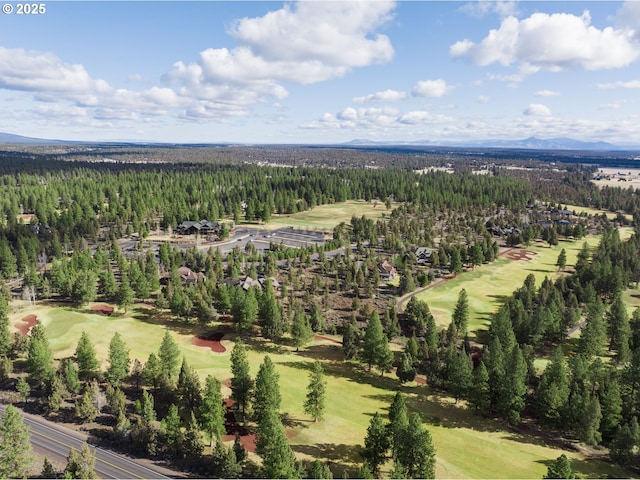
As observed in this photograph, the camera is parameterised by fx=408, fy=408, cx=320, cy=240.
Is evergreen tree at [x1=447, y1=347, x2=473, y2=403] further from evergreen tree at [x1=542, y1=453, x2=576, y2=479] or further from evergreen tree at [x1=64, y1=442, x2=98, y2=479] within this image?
evergreen tree at [x1=64, y1=442, x2=98, y2=479]

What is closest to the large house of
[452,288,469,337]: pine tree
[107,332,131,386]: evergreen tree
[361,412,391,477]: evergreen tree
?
[107,332,131,386]: evergreen tree

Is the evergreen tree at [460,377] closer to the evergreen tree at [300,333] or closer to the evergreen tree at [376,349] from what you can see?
the evergreen tree at [376,349]

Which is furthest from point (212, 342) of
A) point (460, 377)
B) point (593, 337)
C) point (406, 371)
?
point (593, 337)

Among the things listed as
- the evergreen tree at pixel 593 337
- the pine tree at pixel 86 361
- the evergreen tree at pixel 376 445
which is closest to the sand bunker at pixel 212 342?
the pine tree at pixel 86 361

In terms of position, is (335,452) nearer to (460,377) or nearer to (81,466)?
(460,377)

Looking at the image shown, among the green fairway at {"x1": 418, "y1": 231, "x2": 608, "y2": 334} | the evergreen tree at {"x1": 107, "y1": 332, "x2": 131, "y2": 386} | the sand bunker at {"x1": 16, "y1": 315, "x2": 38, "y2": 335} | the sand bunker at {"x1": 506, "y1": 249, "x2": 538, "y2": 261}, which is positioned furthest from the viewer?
the sand bunker at {"x1": 506, "y1": 249, "x2": 538, "y2": 261}

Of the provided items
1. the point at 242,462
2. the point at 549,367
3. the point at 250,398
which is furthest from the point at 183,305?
the point at 549,367

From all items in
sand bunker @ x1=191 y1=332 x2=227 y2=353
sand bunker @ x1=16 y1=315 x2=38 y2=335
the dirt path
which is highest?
the dirt path
